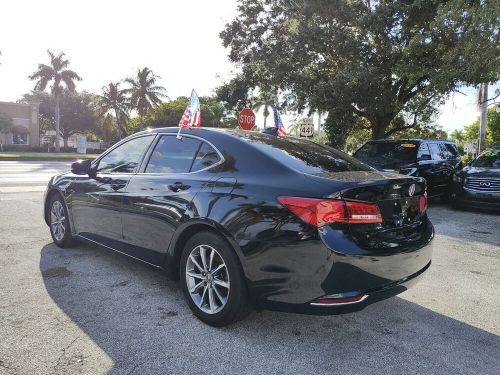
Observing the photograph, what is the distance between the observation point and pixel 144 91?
51.3 m

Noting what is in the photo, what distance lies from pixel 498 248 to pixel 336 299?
4.81m

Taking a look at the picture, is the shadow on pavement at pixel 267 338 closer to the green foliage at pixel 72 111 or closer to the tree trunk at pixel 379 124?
the tree trunk at pixel 379 124

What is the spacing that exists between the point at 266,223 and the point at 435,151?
9340 mm

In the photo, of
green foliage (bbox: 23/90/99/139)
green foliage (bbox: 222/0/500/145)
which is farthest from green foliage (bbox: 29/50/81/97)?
green foliage (bbox: 222/0/500/145)

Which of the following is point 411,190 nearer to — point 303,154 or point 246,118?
point 303,154

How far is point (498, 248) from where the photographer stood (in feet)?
21.0

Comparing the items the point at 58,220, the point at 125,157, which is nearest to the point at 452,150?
the point at 125,157

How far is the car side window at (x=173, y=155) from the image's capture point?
12.5 feet

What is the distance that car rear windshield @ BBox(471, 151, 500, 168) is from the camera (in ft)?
33.5

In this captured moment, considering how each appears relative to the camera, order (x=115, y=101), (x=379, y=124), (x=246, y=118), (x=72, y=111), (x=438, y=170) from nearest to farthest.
A: (x=438, y=170)
(x=246, y=118)
(x=379, y=124)
(x=115, y=101)
(x=72, y=111)

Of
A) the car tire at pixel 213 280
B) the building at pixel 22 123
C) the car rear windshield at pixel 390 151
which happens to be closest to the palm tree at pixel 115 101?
the building at pixel 22 123

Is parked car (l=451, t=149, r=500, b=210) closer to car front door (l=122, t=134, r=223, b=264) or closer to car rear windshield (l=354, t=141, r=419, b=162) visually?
car rear windshield (l=354, t=141, r=419, b=162)

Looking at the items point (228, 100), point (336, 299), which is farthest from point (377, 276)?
point (228, 100)

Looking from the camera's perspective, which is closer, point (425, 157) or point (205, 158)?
point (205, 158)
